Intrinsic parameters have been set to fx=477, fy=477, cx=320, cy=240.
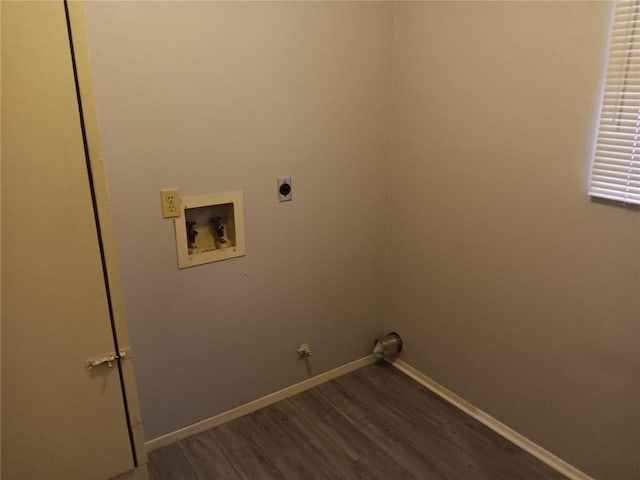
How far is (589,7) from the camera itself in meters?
1.55

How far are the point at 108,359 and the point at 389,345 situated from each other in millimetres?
1724

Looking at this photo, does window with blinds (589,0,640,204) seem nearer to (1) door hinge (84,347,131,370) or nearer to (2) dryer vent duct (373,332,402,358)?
(2) dryer vent duct (373,332,402,358)

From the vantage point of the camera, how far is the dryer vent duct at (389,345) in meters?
2.60

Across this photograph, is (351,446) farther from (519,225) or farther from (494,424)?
(519,225)

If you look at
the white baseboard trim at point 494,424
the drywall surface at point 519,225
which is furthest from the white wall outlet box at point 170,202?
the white baseboard trim at point 494,424

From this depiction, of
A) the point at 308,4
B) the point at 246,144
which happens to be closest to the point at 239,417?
the point at 246,144

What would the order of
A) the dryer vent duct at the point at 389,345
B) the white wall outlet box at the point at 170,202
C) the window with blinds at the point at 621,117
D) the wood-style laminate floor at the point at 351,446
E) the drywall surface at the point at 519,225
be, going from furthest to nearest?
1. the dryer vent duct at the point at 389,345
2. the wood-style laminate floor at the point at 351,446
3. the white wall outlet box at the point at 170,202
4. the drywall surface at the point at 519,225
5. the window with blinds at the point at 621,117

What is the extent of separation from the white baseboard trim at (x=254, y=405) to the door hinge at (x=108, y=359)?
108 cm

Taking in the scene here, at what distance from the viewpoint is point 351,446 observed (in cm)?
210

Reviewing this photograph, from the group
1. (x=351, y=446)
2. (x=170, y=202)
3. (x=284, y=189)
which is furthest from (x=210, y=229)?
(x=351, y=446)

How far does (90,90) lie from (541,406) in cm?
197

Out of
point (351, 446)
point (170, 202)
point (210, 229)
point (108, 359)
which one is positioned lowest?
point (351, 446)

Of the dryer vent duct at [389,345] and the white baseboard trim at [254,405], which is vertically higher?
the dryer vent duct at [389,345]

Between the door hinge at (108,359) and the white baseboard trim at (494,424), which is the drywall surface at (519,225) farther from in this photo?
the door hinge at (108,359)
